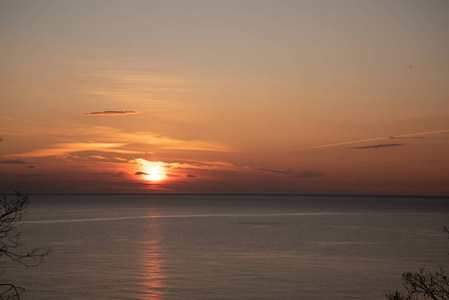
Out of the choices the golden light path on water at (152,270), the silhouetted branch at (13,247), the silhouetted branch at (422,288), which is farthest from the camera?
the golden light path on water at (152,270)

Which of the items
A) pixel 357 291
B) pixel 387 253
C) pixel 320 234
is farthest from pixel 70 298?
pixel 320 234

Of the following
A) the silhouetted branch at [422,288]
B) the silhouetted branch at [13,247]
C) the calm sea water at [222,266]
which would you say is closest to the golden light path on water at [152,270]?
the calm sea water at [222,266]

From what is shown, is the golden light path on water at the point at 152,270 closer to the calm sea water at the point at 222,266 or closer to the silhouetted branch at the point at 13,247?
the calm sea water at the point at 222,266

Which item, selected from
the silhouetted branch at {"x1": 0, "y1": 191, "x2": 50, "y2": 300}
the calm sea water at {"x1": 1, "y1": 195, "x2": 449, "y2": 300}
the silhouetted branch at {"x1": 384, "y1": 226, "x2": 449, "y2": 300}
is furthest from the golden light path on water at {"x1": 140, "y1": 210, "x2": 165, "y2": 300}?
the silhouetted branch at {"x1": 384, "y1": 226, "x2": 449, "y2": 300}

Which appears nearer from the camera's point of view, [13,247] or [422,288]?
[422,288]

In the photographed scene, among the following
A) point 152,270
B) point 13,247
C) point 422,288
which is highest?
point 13,247

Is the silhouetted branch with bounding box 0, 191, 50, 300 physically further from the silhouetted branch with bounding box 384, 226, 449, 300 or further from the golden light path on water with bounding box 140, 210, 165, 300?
the silhouetted branch with bounding box 384, 226, 449, 300

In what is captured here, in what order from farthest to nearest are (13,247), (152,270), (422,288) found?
1. (152,270)
2. (13,247)
3. (422,288)

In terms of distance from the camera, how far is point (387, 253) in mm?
81688

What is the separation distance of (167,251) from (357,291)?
38.3 m

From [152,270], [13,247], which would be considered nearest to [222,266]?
[152,270]

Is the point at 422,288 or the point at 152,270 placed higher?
the point at 422,288

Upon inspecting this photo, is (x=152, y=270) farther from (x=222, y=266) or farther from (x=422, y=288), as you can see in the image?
(x=422, y=288)

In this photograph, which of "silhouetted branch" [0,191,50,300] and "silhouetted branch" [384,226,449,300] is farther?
"silhouetted branch" [384,226,449,300]
